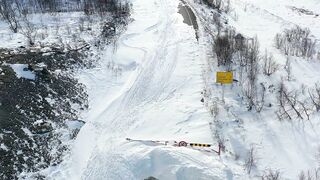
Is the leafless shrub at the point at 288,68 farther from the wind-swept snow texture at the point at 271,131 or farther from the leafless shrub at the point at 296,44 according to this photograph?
the leafless shrub at the point at 296,44

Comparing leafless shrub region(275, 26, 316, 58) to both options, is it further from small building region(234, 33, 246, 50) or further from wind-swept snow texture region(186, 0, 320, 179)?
small building region(234, 33, 246, 50)

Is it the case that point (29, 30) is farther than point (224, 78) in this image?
Yes

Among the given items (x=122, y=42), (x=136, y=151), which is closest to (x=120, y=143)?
(x=136, y=151)

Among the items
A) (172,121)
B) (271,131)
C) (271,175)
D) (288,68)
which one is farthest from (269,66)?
(271,175)

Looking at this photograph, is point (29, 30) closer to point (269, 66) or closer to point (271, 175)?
point (269, 66)

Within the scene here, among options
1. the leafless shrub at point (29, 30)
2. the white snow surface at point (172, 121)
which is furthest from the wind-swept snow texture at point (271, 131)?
the leafless shrub at point (29, 30)

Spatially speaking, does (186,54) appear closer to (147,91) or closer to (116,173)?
(147,91)
